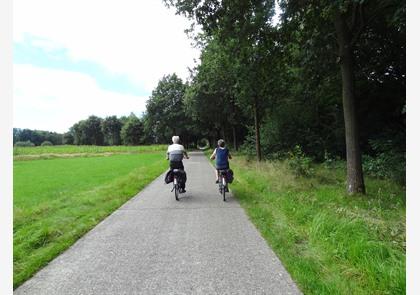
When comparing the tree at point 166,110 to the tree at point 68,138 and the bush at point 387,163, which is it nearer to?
the bush at point 387,163

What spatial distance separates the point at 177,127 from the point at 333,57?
169 feet

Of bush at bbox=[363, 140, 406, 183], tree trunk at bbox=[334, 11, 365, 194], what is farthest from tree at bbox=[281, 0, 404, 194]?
bush at bbox=[363, 140, 406, 183]

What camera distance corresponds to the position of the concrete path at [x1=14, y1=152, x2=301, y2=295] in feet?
13.2

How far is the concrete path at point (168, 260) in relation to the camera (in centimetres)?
402

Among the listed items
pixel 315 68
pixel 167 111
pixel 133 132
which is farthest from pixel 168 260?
pixel 133 132

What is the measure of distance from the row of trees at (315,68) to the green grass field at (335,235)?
1468mm

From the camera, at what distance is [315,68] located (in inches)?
480

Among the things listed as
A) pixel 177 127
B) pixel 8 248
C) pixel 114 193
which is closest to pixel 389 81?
pixel 114 193

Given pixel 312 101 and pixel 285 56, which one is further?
pixel 312 101

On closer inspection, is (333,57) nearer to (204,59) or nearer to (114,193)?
(114,193)

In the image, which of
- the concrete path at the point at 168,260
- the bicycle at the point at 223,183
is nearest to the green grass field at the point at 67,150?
the bicycle at the point at 223,183

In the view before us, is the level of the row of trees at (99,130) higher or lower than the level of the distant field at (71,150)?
higher

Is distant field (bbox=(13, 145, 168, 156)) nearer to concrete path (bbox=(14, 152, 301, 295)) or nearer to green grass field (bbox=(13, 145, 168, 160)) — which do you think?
green grass field (bbox=(13, 145, 168, 160))

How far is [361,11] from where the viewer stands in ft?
30.6
